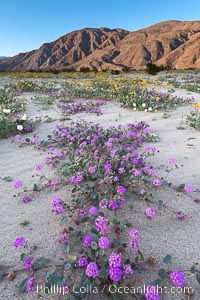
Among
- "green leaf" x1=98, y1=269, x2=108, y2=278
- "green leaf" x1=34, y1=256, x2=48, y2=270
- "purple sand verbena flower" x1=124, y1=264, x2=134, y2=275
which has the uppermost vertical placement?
"purple sand verbena flower" x1=124, y1=264, x2=134, y2=275

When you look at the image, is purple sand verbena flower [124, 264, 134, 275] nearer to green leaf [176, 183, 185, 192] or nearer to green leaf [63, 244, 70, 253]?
green leaf [63, 244, 70, 253]

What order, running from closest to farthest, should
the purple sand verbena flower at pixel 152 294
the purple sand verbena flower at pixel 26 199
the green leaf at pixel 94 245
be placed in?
the purple sand verbena flower at pixel 152 294, the green leaf at pixel 94 245, the purple sand verbena flower at pixel 26 199

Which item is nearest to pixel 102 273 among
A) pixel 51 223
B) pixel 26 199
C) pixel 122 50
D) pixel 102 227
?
pixel 102 227

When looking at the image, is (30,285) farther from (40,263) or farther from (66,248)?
(66,248)

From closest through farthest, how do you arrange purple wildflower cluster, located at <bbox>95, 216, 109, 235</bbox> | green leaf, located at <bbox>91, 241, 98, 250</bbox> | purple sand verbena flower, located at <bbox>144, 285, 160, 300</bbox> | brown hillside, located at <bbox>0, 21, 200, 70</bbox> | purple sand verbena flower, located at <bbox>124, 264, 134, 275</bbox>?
purple sand verbena flower, located at <bbox>144, 285, 160, 300</bbox>, purple sand verbena flower, located at <bbox>124, 264, 134, 275</bbox>, green leaf, located at <bbox>91, 241, 98, 250</bbox>, purple wildflower cluster, located at <bbox>95, 216, 109, 235</bbox>, brown hillside, located at <bbox>0, 21, 200, 70</bbox>

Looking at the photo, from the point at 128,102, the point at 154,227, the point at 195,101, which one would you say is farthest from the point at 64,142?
the point at 195,101

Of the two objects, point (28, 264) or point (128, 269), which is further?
point (28, 264)

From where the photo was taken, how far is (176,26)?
155m

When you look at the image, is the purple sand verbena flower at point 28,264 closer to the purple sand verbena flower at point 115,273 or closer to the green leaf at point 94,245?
the green leaf at point 94,245

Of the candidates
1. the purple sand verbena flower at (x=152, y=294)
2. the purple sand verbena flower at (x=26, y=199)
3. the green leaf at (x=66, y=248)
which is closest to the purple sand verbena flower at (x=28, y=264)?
the green leaf at (x=66, y=248)

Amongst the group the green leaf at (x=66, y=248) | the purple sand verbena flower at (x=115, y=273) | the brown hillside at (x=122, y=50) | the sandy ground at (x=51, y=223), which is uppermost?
the brown hillside at (x=122, y=50)

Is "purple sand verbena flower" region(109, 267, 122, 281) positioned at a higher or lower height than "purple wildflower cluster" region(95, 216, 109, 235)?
lower

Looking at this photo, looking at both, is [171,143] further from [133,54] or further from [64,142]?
[133,54]

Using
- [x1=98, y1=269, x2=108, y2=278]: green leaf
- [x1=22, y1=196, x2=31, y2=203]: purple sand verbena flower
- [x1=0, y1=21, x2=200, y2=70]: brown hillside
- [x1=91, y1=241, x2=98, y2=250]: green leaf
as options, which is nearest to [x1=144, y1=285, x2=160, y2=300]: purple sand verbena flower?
[x1=98, y1=269, x2=108, y2=278]: green leaf
